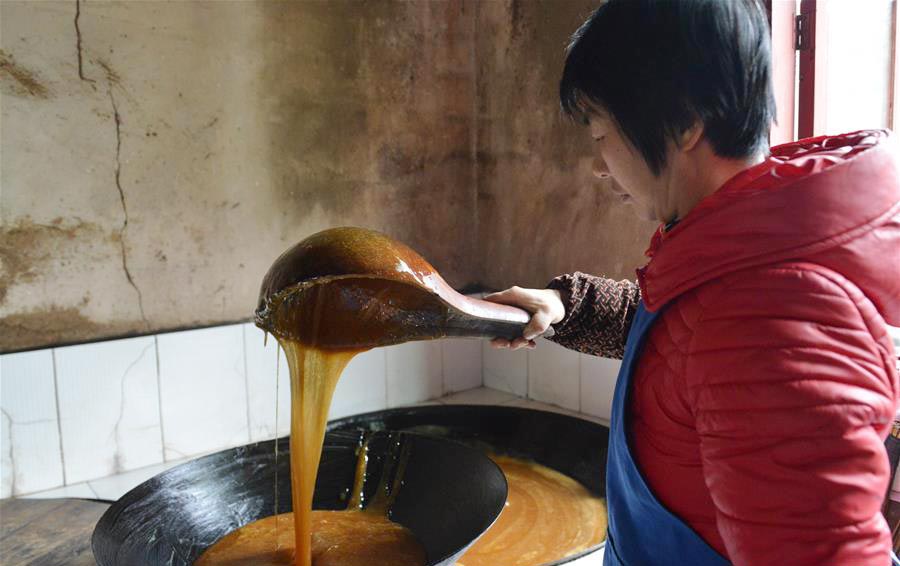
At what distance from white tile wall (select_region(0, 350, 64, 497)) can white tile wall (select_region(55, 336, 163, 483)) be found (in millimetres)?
22

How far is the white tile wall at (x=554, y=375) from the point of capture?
193cm

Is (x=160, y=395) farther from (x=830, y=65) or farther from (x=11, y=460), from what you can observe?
(x=830, y=65)

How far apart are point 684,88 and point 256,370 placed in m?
1.37

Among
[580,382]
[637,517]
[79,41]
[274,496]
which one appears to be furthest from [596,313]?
[79,41]

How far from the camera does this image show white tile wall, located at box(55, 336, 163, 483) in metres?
1.56

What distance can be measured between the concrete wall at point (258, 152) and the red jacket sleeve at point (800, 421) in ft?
3.89

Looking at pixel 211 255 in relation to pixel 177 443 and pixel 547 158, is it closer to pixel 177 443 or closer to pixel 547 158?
pixel 177 443

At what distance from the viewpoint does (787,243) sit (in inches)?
23.4

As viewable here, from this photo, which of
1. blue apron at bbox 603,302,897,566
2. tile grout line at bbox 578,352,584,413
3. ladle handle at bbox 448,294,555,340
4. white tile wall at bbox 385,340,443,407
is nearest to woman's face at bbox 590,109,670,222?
blue apron at bbox 603,302,897,566

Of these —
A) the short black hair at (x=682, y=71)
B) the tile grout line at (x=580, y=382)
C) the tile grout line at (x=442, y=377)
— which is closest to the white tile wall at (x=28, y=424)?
the tile grout line at (x=442, y=377)

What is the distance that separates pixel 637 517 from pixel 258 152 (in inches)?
51.6

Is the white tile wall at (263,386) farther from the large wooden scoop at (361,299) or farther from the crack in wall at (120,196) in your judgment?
the large wooden scoop at (361,299)

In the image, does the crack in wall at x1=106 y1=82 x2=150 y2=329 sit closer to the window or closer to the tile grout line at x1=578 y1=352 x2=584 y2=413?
the tile grout line at x1=578 y1=352 x2=584 y2=413

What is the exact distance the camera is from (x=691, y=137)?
0.70 meters
